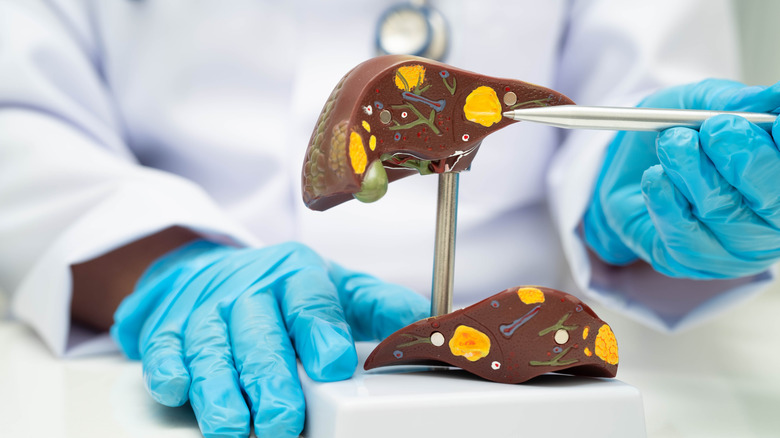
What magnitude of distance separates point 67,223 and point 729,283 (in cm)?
79

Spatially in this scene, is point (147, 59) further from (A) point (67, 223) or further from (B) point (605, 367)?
(B) point (605, 367)

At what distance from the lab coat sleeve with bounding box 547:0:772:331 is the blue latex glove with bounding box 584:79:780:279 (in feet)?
0.36

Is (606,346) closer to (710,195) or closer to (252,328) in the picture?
(710,195)

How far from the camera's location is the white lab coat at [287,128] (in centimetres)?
77

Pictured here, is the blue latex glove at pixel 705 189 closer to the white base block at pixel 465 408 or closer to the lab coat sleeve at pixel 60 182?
the white base block at pixel 465 408

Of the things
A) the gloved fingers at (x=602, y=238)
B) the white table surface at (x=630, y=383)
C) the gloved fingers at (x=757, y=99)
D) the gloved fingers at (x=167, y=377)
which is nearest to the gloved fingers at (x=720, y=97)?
the gloved fingers at (x=757, y=99)

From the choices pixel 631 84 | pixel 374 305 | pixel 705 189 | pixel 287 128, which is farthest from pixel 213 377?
pixel 631 84

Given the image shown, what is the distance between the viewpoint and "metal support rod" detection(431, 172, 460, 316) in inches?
18.0

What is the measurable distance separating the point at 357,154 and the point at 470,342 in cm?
15

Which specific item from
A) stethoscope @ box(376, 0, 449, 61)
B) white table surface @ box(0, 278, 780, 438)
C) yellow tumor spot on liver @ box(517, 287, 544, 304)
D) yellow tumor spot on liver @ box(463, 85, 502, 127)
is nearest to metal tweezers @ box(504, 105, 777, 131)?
yellow tumor spot on liver @ box(463, 85, 502, 127)

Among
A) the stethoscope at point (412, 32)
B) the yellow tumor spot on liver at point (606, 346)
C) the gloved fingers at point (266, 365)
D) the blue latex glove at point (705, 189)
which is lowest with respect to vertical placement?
the gloved fingers at point (266, 365)

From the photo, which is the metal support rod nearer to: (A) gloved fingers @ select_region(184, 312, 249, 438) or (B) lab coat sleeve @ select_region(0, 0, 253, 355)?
(A) gloved fingers @ select_region(184, 312, 249, 438)

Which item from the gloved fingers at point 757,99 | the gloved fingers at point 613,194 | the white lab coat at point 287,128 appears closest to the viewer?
the gloved fingers at point 757,99

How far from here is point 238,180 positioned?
0.88 meters
